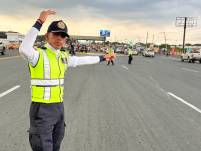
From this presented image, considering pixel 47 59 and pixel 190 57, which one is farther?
pixel 190 57

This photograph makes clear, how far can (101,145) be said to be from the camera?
238 inches

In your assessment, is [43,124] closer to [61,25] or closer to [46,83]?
[46,83]

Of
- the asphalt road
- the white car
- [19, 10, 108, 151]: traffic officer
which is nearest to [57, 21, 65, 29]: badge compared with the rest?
[19, 10, 108, 151]: traffic officer

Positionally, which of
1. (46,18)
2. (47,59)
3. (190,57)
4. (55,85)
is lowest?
(190,57)

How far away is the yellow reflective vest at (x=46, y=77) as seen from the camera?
3.78 m

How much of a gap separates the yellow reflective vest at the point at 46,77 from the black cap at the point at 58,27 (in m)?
0.22

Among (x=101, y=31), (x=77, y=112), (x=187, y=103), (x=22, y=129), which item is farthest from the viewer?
(x=101, y=31)

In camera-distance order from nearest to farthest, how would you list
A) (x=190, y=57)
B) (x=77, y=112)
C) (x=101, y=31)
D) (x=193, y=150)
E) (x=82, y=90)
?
(x=193, y=150), (x=77, y=112), (x=82, y=90), (x=190, y=57), (x=101, y=31)

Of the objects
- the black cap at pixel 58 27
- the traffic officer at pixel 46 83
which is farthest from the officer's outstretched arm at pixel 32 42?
the black cap at pixel 58 27

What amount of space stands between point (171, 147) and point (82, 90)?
7.48 metres

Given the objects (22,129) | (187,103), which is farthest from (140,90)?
(22,129)

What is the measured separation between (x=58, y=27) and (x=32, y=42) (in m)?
0.31

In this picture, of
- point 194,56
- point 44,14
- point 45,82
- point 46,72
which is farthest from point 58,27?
point 194,56

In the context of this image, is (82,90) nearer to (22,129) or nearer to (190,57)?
(22,129)
